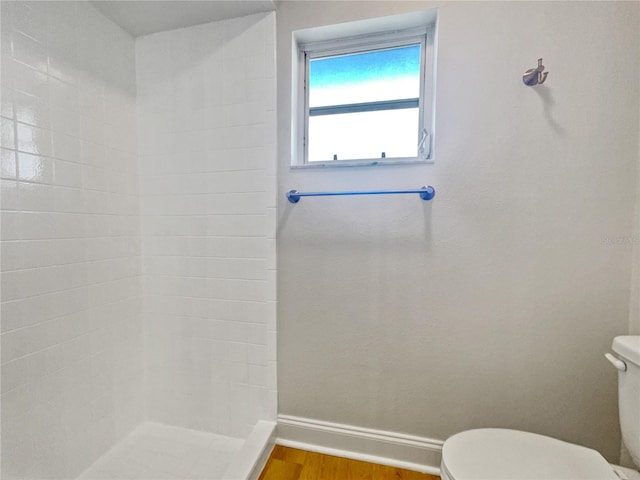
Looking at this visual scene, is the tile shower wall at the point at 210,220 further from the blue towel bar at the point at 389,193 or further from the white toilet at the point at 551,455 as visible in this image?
the white toilet at the point at 551,455

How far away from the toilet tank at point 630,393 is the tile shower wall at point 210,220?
130 cm

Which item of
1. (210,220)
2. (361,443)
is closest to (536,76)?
(210,220)

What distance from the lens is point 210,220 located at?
→ 4.53 ft

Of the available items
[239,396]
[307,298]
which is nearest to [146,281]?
[239,396]

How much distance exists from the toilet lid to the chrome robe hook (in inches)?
51.1

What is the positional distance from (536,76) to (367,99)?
663 millimetres

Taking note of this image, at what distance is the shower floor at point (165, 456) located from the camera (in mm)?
1221

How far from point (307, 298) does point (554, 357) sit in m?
1.05

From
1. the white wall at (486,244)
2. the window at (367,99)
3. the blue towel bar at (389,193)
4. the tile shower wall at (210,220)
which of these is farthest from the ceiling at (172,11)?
the blue towel bar at (389,193)

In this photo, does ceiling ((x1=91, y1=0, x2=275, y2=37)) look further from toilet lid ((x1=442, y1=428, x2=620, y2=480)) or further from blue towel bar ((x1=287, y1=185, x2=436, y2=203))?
toilet lid ((x1=442, y1=428, x2=620, y2=480))

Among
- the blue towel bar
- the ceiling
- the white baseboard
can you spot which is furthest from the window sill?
the white baseboard

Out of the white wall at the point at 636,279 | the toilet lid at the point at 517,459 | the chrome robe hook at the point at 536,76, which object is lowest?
the toilet lid at the point at 517,459

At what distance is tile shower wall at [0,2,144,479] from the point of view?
970 millimetres

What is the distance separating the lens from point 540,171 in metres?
1.07
